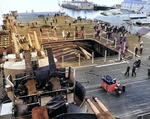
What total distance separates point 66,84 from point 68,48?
19865 mm

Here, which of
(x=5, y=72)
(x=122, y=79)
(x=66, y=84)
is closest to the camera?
(x=66, y=84)

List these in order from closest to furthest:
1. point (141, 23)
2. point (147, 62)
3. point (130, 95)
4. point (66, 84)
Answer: point (66, 84)
point (130, 95)
point (147, 62)
point (141, 23)

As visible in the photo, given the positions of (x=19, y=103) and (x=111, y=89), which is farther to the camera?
(x=111, y=89)

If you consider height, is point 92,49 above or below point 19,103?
below

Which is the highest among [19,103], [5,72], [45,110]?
[45,110]

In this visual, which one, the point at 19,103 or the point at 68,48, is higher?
the point at 19,103

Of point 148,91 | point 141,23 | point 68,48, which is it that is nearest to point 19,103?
point 148,91

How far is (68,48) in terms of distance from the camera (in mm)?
27547

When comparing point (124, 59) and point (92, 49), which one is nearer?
point (124, 59)

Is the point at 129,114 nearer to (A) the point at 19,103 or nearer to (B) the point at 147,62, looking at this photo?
(A) the point at 19,103

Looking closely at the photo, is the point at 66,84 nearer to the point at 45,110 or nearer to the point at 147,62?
the point at 45,110

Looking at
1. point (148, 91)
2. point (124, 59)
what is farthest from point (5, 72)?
point (124, 59)

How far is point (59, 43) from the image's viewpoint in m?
28.3

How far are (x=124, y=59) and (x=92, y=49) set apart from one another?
12.0 m
